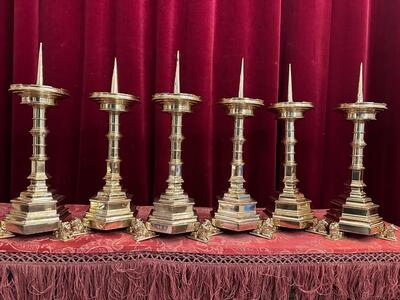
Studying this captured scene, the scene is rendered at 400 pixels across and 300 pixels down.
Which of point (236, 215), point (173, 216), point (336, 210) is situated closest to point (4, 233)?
point (173, 216)

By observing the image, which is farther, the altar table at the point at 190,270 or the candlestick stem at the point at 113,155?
A: the candlestick stem at the point at 113,155

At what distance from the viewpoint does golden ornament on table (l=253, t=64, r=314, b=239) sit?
0.95m

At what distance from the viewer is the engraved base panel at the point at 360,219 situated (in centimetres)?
91

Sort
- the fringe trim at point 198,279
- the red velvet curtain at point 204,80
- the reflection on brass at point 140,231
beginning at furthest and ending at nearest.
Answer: the red velvet curtain at point 204,80
the reflection on brass at point 140,231
the fringe trim at point 198,279

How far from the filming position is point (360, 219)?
926mm

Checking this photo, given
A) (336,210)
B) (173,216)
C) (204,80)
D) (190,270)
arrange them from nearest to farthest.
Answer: (190,270) → (173,216) → (336,210) → (204,80)

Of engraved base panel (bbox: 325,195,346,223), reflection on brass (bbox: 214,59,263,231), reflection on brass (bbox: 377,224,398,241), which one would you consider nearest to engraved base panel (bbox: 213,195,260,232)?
reflection on brass (bbox: 214,59,263,231)

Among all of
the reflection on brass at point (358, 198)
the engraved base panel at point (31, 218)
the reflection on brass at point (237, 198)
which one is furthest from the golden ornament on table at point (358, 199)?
the engraved base panel at point (31, 218)

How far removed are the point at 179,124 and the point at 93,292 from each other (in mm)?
474

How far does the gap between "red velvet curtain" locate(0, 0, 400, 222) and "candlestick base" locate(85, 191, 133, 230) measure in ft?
0.92

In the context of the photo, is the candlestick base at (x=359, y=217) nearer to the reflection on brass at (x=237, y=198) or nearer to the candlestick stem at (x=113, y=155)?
the reflection on brass at (x=237, y=198)

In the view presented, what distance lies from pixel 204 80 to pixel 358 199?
631mm

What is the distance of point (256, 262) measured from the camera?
0.81 meters

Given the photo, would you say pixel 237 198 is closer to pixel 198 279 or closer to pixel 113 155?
pixel 198 279
